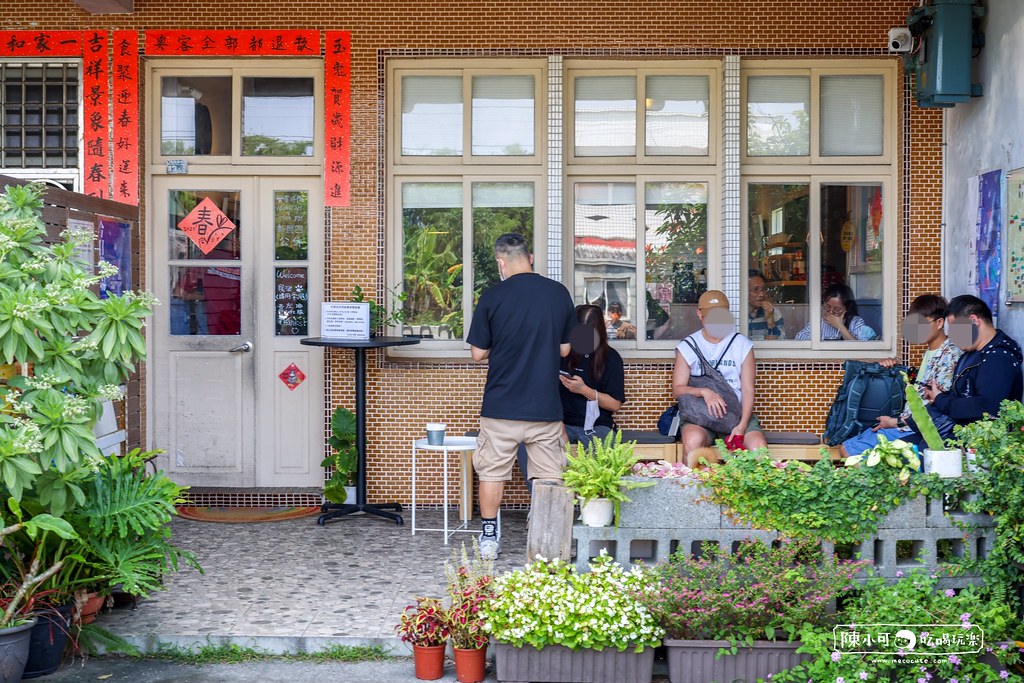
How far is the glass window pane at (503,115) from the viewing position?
852 centimetres

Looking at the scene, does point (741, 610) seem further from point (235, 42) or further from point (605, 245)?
point (235, 42)

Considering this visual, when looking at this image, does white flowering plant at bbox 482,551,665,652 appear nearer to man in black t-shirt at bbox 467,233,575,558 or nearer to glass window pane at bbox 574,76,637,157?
man in black t-shirt at bbox 467,233,575,558

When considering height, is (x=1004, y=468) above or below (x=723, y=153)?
below

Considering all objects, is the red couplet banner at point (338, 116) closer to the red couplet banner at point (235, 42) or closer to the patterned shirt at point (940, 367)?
the red couplet banner at point (235, 42)

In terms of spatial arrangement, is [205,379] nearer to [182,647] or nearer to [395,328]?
[395,328]

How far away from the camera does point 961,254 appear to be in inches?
315

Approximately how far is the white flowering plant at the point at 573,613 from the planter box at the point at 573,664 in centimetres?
5

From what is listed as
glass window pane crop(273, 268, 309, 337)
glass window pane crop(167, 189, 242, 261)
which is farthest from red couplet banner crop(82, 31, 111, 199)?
glass window pane crop(273, 268, 309, 337)

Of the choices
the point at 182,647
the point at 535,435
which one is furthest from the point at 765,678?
the point at 182,647

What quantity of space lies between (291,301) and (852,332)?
166 inches

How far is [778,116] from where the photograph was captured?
8523mm

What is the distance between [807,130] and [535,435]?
355cm

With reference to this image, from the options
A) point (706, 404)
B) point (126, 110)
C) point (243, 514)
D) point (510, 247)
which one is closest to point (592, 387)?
point (706, 404)

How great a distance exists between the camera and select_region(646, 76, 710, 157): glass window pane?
853 centimetres
